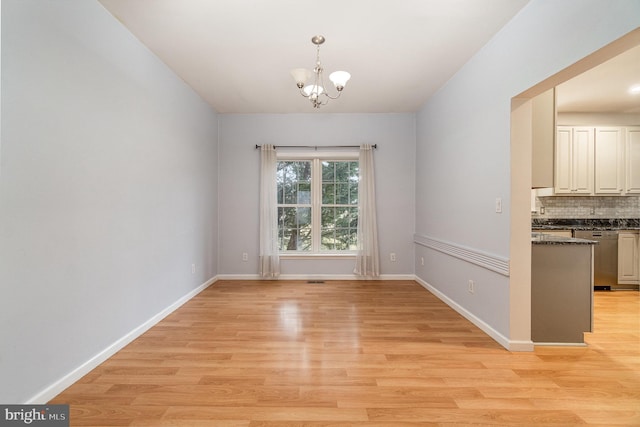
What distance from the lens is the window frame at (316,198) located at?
4.94m

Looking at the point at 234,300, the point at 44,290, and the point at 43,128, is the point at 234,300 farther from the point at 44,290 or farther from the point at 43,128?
the point at 43,128

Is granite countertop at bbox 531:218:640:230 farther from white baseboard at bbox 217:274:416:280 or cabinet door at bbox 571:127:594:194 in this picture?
white baseboard at bbox 217:274:416:280

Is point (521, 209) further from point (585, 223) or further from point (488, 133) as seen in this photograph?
point (585, 223)

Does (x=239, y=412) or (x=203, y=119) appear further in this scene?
(x=203, y=119)

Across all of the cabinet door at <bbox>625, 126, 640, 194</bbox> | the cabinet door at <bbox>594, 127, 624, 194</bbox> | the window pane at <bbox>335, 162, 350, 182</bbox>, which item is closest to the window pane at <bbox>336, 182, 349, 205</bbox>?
the window pane at <bbox>335, 162, 350, 182</bbox>

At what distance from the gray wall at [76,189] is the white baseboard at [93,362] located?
0.12 feet

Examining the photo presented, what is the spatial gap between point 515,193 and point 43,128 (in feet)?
11.1

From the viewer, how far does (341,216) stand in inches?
199

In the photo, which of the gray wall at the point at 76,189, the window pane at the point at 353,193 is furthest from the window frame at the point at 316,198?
the gray wall at the point at 76,189

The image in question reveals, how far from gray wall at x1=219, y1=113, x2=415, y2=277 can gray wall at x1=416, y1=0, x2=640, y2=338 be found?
0.56m

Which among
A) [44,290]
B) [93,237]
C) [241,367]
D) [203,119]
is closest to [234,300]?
[241,367]

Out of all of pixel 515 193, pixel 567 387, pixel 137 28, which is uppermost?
pixel 137 28

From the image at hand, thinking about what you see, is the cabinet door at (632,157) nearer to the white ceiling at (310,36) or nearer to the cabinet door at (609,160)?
the cabinet door at (609,160)

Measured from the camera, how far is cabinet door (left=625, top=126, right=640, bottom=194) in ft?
14.9
